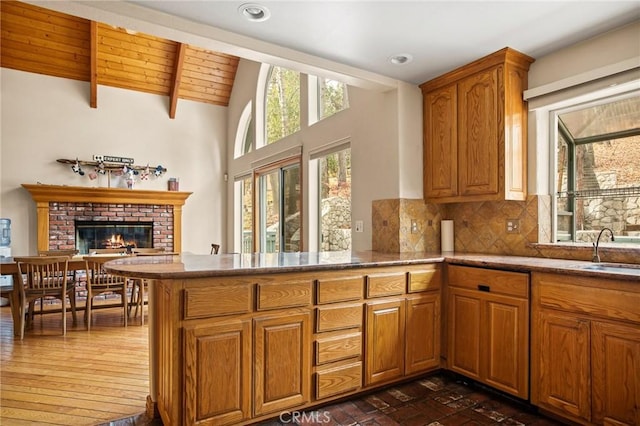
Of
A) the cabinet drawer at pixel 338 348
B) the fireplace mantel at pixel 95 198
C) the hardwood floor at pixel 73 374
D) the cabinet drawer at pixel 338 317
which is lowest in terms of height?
the hardwood floor at pixel 73 374

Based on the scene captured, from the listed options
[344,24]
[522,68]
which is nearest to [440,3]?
[344,24]

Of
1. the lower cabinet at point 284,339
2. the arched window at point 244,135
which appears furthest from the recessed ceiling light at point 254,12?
the arched window at point 244,135

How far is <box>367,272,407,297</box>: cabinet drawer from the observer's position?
255 cm

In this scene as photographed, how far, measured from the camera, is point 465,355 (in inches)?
108

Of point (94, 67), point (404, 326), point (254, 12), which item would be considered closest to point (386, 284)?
point (404, 326)

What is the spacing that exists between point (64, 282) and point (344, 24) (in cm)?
388

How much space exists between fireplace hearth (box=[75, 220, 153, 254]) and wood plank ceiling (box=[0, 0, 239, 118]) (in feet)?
6.76

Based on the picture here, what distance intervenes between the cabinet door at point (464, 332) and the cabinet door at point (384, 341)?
1.43 feet

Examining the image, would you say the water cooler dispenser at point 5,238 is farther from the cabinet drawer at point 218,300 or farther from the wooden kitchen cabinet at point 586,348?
the wooden kitchen cabinet at point 586,348

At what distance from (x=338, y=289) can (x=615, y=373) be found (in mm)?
1538

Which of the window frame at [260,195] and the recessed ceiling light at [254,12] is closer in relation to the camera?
the recessed ceiling light at [254,12]

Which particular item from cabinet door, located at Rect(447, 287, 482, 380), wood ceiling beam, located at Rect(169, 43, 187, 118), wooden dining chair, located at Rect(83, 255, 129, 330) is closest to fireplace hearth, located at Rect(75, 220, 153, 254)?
wooden dining chair, located at Rect(83, 255, 129, 330)

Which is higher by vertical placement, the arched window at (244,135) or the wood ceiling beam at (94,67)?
the wood ceiling beam at (94,67)

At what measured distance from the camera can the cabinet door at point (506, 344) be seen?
7.83ft
